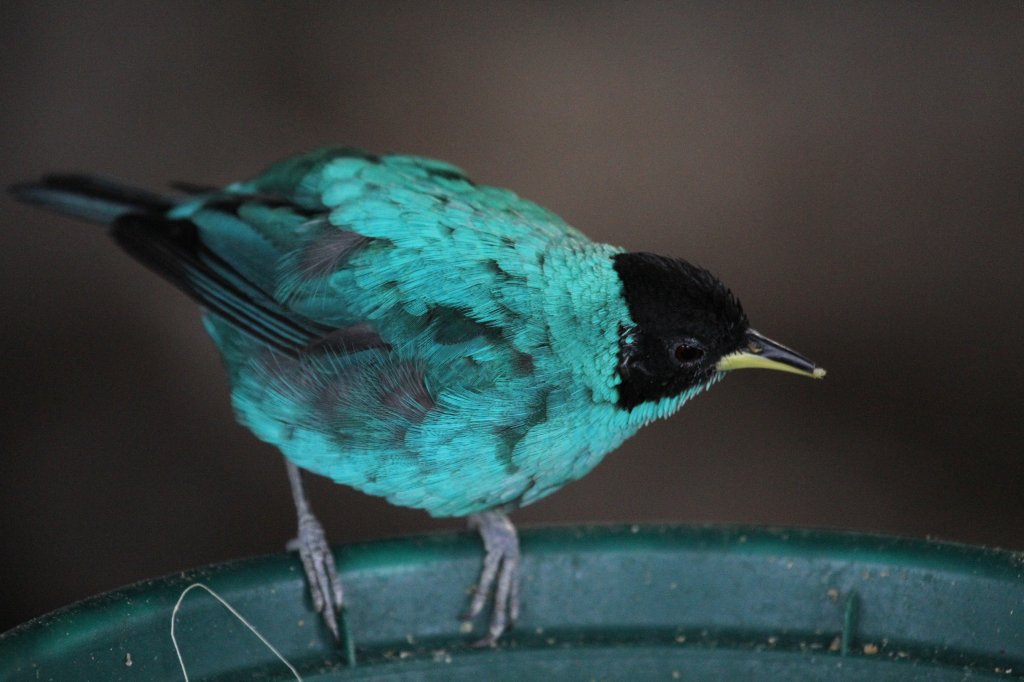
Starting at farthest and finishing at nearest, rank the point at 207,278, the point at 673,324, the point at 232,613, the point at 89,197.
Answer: the point at 89,197
the point at 207,278
the point at 673,324
the point at 232,613

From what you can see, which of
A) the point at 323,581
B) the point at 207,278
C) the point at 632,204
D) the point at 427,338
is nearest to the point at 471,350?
the point at 427,338

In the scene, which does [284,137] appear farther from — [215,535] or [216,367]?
[215,535]

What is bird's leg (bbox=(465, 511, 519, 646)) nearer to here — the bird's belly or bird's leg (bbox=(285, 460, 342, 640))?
the bird's belly

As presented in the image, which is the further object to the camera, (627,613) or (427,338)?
(427,338)

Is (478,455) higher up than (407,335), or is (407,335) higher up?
(407,335)

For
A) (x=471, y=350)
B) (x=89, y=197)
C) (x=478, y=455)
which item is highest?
(x=89, y=197)

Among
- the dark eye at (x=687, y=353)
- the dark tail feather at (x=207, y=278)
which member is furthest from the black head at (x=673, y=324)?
the dark tail feather at (x=207, y=278)

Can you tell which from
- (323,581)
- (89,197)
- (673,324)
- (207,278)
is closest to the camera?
(323,581)

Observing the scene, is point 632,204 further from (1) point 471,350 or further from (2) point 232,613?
(2) point 232,613
